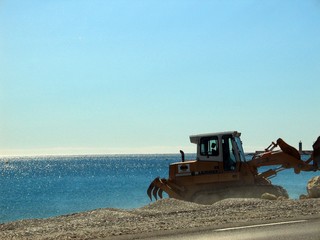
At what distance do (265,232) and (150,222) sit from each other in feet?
10.8

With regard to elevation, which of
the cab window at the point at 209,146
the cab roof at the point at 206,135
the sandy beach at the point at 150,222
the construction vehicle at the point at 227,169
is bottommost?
the sandy beach at the point at 150,222

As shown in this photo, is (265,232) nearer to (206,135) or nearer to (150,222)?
(150,222)

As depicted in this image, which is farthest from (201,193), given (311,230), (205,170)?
(311,230)

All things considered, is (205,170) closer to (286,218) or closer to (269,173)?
(269,173)

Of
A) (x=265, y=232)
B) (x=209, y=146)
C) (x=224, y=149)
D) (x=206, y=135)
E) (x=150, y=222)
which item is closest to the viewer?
(x=265, y=232)

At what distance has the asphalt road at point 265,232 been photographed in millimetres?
11166

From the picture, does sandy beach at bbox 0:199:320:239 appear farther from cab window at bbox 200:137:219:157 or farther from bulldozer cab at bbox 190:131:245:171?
cab window at bbox 200:137:219:157

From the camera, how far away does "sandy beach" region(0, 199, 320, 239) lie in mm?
12102

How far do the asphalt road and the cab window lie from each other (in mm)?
11729

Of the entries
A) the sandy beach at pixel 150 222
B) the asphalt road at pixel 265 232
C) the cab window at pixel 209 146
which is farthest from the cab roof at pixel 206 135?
the asphalt road at pixel 265 232

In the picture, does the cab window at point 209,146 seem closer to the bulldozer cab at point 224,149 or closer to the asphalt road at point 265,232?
the bulldozer cab at point 224,149

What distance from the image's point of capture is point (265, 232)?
1173 cm

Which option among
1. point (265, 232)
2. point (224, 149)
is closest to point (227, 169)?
point (224, 149)

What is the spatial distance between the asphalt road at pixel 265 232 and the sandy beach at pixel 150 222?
647 mm
